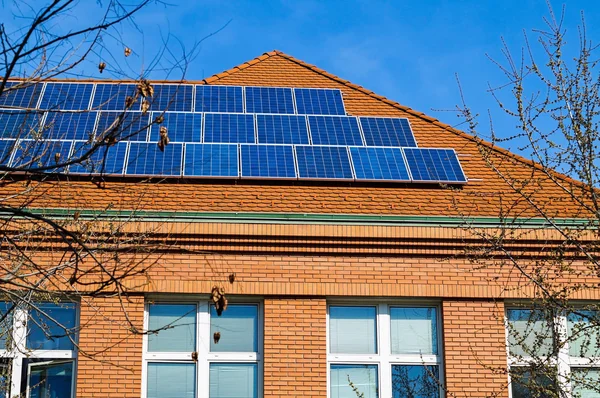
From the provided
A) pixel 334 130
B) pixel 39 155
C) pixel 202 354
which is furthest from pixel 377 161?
pixel 39 155

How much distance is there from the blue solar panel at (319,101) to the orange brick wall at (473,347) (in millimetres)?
4522

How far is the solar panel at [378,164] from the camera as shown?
14781 mm

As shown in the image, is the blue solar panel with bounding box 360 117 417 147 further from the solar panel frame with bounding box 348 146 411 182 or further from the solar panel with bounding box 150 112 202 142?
the solar panel with bounding box 150 112 202 142

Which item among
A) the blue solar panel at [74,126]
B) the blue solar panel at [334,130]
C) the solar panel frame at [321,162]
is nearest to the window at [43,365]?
the blue solar panel at [74,126]

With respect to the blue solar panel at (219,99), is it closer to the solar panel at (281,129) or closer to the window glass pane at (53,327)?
the solar panel at (281,129)

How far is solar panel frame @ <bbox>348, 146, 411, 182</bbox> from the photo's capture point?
14711 millimetres

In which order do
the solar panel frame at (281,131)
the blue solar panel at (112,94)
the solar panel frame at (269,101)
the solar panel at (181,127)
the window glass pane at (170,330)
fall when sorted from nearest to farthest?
1. the window glass pane at (170,330)
2. the solar panel at (181,127)
3. the solar panel frame at (281,131)
4. the blue solar panel at (112,94)
5. the solar panel frame at (269,101)

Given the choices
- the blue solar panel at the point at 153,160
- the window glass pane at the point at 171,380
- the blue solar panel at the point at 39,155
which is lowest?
the window glass pane at the point at 171,380

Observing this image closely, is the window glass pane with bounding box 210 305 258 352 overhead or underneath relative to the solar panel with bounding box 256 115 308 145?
underneath

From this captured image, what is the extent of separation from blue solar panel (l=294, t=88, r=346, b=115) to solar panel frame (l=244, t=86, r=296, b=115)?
15 centimetres

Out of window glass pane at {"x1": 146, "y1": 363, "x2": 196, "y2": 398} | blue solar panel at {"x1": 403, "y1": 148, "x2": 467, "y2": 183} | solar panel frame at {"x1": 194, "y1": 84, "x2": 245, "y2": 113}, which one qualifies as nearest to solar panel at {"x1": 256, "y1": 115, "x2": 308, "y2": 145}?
solar panel frame at {"x1": 194, "y1": 84, "x2": 245, "y2": 113}

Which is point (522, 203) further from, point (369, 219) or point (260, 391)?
point (260, 391)

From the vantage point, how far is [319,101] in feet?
56.1

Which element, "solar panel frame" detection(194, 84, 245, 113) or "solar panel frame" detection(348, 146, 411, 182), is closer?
"solar panel frame" detection(348, 146, 411, 182)
